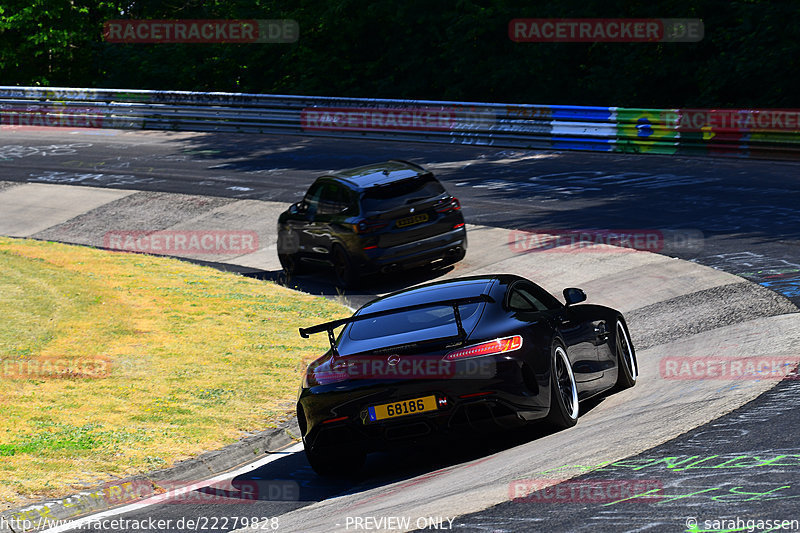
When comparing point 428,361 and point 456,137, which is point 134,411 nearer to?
point 428,361

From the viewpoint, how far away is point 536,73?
32.6 m

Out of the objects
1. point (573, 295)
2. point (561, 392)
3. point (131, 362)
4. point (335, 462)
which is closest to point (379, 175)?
point (131, 362)

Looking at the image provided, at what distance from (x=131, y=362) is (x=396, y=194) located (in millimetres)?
5656

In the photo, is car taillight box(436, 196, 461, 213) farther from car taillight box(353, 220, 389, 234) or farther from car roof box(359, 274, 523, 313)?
car roof box(359, 274, 523, 313)

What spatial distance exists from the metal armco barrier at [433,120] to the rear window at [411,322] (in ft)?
48.3

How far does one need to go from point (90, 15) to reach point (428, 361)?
41.7m

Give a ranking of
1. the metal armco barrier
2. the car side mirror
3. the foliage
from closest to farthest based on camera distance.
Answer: the car side mirror → the metal armco barrier → the foliage

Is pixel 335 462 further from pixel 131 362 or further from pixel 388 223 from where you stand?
pixel 388 223

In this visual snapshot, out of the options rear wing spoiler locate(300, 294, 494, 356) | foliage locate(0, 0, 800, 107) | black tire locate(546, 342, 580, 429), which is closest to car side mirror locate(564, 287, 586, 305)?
black tire locate(546, 342, 580, 429)

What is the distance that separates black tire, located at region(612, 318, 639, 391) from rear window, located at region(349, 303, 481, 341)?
198 centimetres

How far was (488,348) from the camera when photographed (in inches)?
317

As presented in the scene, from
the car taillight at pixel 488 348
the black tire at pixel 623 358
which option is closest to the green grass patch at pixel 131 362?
the car taillight at pixel 488 348

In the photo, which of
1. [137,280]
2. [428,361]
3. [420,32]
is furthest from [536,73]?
[428,361]

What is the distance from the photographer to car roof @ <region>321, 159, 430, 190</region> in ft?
56.4
